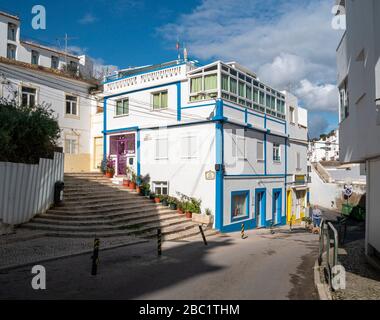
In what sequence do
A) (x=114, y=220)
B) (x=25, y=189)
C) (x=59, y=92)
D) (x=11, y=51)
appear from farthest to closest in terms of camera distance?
1. (x=11, y=51)
2. (x=59, y=92)
3. (x=114, y=220)
4. (x=25, y=189)

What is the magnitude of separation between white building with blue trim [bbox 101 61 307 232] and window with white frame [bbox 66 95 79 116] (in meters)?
1.94

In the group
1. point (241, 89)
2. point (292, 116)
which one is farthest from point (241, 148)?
point (292, 116)

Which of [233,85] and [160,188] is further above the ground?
[233,85]

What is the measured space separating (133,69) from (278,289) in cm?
2072

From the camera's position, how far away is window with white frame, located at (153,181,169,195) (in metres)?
21.6

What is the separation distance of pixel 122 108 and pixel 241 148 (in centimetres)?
835

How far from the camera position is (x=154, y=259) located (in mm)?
11141

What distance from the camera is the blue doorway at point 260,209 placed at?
23.6 metres

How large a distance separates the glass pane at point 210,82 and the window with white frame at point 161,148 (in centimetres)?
398

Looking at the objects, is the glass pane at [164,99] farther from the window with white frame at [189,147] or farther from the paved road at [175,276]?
the paved road at [175,276]

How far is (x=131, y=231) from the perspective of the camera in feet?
49.5

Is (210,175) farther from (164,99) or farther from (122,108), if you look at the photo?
(122,108)
